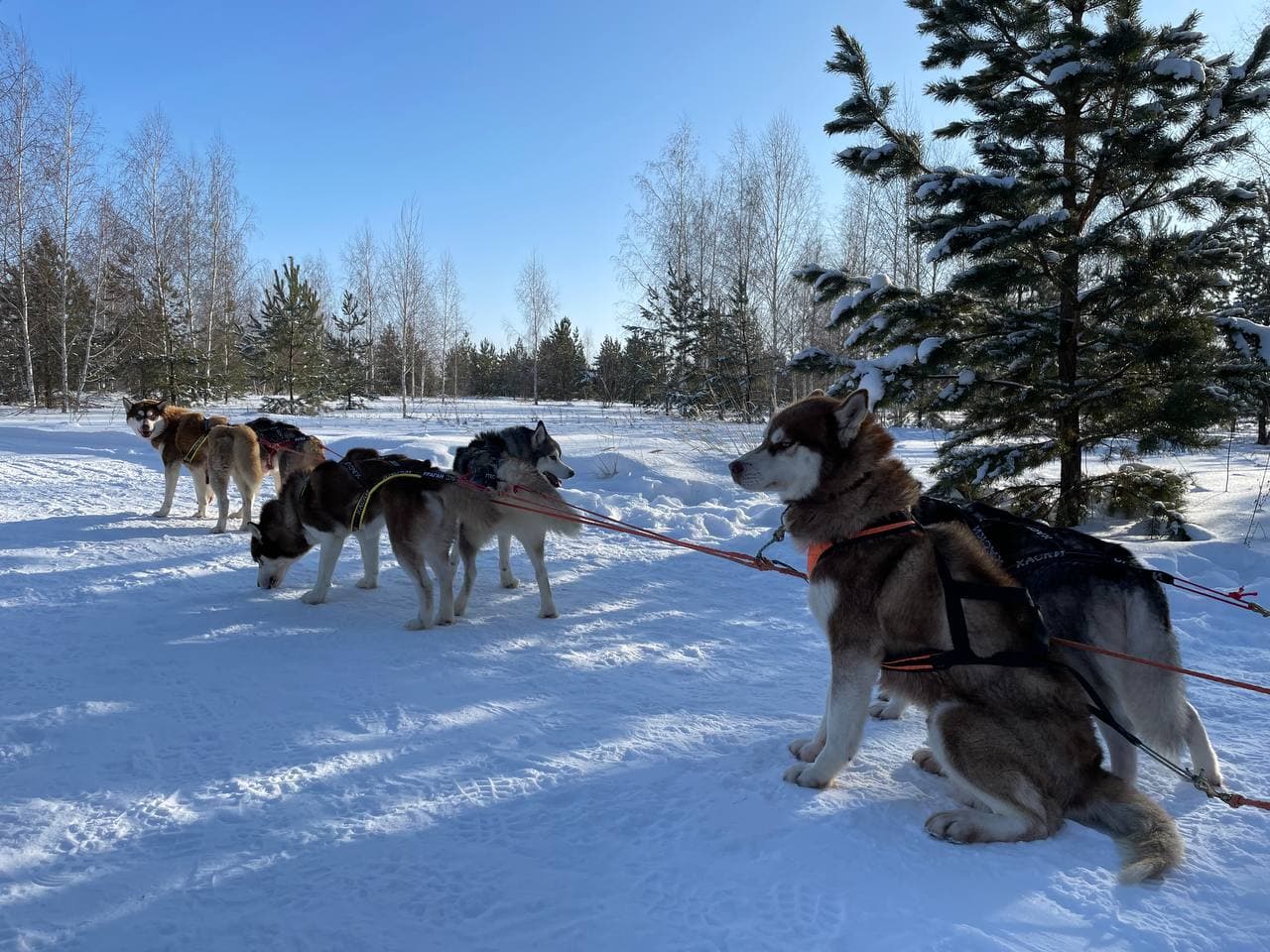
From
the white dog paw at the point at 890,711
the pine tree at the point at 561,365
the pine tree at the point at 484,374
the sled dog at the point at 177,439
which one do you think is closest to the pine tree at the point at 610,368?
the pine tree at the point at 561,365

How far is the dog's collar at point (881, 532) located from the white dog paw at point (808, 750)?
73 cm

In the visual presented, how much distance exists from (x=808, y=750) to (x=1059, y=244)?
642 centimetres

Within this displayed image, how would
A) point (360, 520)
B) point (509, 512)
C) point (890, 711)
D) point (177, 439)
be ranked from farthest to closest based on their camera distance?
1. point (177, 439)
2. point (360, 520)
3. point (509, 512)
4. point (890, 711)

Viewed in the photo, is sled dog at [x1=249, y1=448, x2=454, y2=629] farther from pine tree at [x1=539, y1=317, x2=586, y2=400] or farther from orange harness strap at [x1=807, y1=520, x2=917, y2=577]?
pine tree at [x1=539, y1=317, x2=586, y2=400]

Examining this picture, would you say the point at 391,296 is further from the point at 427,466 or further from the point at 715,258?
the point at 427,466

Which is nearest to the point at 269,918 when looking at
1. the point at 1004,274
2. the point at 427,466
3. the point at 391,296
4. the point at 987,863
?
the point at 987,863

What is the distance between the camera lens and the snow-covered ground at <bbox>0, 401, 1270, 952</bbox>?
6.63 ft

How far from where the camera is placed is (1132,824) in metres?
2.31

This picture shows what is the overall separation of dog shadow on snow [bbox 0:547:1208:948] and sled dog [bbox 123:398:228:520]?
4.71 metres

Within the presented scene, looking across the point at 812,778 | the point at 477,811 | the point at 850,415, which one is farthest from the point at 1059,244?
the point at 477,811

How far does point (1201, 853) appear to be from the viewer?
2383 millimetres

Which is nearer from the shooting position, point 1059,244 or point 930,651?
point 930,651

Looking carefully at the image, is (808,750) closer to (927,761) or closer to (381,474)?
(927,761)

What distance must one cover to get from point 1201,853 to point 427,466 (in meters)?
5.03
